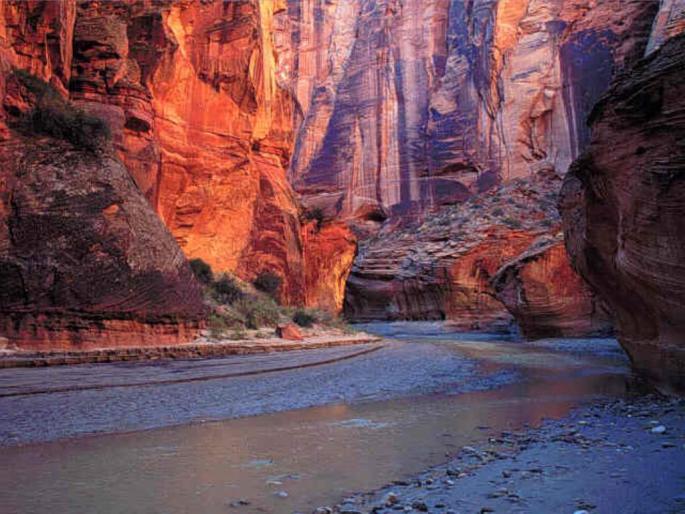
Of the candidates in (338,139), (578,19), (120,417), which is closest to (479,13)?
(578,19)

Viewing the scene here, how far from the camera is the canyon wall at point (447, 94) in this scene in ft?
166

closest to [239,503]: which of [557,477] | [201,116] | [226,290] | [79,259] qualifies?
[557,477]

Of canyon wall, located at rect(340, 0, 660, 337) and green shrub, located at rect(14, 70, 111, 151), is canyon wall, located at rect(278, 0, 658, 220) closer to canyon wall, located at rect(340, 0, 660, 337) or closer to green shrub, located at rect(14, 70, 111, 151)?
canyon wall, located at rect(340, 0, 660, 337)

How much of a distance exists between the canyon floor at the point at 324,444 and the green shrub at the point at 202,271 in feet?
32.1

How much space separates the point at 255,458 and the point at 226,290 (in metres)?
15.7

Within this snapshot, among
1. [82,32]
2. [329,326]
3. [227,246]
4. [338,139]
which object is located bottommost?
[329,326]

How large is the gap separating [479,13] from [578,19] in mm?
11732

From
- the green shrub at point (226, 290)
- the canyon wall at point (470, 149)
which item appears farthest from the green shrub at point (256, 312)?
the canyon wall at point (470, 149)

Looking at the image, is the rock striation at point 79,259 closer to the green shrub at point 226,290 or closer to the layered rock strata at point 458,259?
the green shrub at point 226,290

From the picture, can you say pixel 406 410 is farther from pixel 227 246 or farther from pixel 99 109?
pixel 227 246

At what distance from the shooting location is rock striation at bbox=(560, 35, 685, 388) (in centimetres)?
698

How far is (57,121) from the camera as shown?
42.7 feet

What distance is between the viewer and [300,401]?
7.64m

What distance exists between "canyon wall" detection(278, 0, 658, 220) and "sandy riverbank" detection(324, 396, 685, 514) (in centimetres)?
4080
